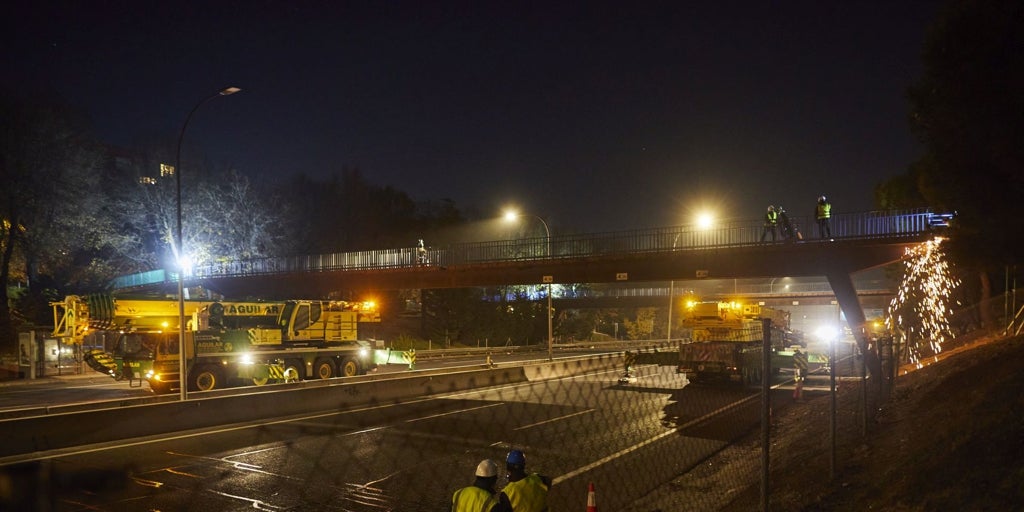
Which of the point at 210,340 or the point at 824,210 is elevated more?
the point at 824,210

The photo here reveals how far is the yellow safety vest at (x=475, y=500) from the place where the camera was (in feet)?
14.3

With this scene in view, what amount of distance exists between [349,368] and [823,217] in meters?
20.1

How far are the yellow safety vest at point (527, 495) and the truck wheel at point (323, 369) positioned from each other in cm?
2538

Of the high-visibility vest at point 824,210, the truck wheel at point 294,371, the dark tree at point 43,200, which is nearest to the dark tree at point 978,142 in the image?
the high-visibility vest at point 824,210

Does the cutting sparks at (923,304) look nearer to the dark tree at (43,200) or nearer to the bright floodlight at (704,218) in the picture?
the bright floodlight at (704,218)

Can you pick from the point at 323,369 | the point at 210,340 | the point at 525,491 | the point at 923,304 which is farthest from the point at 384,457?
the point at 923,304

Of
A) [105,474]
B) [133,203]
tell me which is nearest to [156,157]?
[133,203]

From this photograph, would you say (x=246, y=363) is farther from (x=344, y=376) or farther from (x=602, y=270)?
(x=602, y=270)

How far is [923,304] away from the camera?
3228cm

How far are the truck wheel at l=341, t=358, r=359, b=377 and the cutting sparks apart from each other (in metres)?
20.7

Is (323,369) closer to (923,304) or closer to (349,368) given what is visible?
(349,368)

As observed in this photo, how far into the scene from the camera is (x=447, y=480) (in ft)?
36.3

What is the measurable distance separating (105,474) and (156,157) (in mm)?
48205

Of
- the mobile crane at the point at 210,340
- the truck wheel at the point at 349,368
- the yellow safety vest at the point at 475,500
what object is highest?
the yellow safety vest at the point at 475,500
